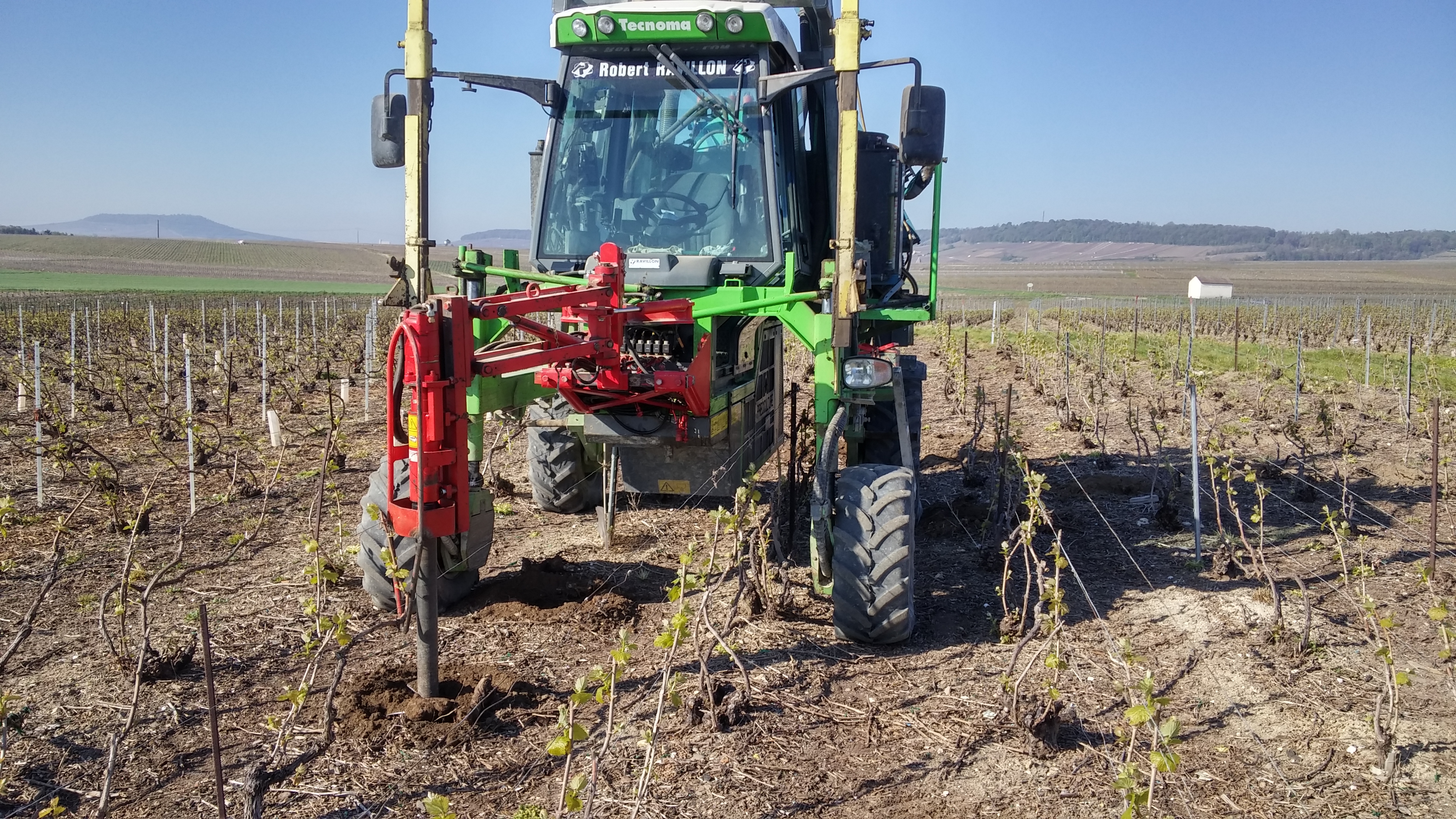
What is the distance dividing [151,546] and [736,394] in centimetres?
416

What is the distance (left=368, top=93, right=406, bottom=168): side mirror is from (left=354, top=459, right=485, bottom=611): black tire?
180 centimetres

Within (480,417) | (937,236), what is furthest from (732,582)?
(937,236)

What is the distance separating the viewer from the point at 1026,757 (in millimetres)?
3949

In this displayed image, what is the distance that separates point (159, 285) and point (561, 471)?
64510mm

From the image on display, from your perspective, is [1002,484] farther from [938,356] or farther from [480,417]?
[938,356]

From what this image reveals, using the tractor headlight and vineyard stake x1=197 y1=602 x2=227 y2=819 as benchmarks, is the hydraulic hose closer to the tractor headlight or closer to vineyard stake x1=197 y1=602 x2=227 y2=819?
the tractor headlight

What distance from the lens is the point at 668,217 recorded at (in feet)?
19.0

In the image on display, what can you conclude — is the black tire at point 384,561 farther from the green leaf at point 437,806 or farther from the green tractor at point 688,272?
the green leaf at point 437,806

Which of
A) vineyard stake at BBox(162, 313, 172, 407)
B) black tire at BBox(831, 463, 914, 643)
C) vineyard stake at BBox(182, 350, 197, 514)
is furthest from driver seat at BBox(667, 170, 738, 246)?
vineyard stake at BBox(162, 313, 172, 407)

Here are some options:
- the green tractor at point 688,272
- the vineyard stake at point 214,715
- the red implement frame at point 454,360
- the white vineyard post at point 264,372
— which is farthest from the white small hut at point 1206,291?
the white vineyard post at point 264,372

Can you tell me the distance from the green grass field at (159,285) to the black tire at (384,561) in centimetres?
4954

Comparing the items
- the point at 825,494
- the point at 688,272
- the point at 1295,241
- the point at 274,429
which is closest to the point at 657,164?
the point at 688,272

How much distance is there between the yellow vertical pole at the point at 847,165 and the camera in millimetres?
5090

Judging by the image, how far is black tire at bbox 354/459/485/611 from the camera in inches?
190
